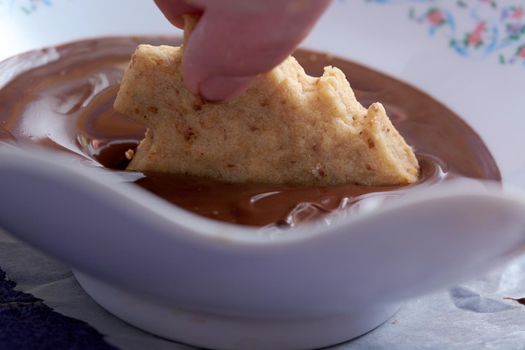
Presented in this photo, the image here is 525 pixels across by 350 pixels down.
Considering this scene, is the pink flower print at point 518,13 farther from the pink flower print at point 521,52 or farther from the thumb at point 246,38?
the thumb at point 246,38

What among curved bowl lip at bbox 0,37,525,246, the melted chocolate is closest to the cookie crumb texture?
the melted chocolate

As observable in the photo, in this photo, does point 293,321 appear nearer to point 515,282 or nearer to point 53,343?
point 53,343

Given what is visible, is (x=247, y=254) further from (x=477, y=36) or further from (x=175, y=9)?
(x=477, y=36)

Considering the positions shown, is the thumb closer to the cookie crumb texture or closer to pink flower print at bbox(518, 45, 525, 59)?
the cookie crumb texture

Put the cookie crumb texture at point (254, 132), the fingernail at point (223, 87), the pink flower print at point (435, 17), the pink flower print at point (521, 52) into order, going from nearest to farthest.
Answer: the fingernail at point (223, 87) → the cookie crumb texture at point (254, 132) → the pink flower print at point (521, 52) → the pink flower print at point (435, 17)

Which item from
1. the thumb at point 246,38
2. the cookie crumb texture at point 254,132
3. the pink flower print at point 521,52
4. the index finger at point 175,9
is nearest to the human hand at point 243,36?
the thumb at point 246,38

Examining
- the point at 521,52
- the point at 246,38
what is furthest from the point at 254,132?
the point at 521,52
